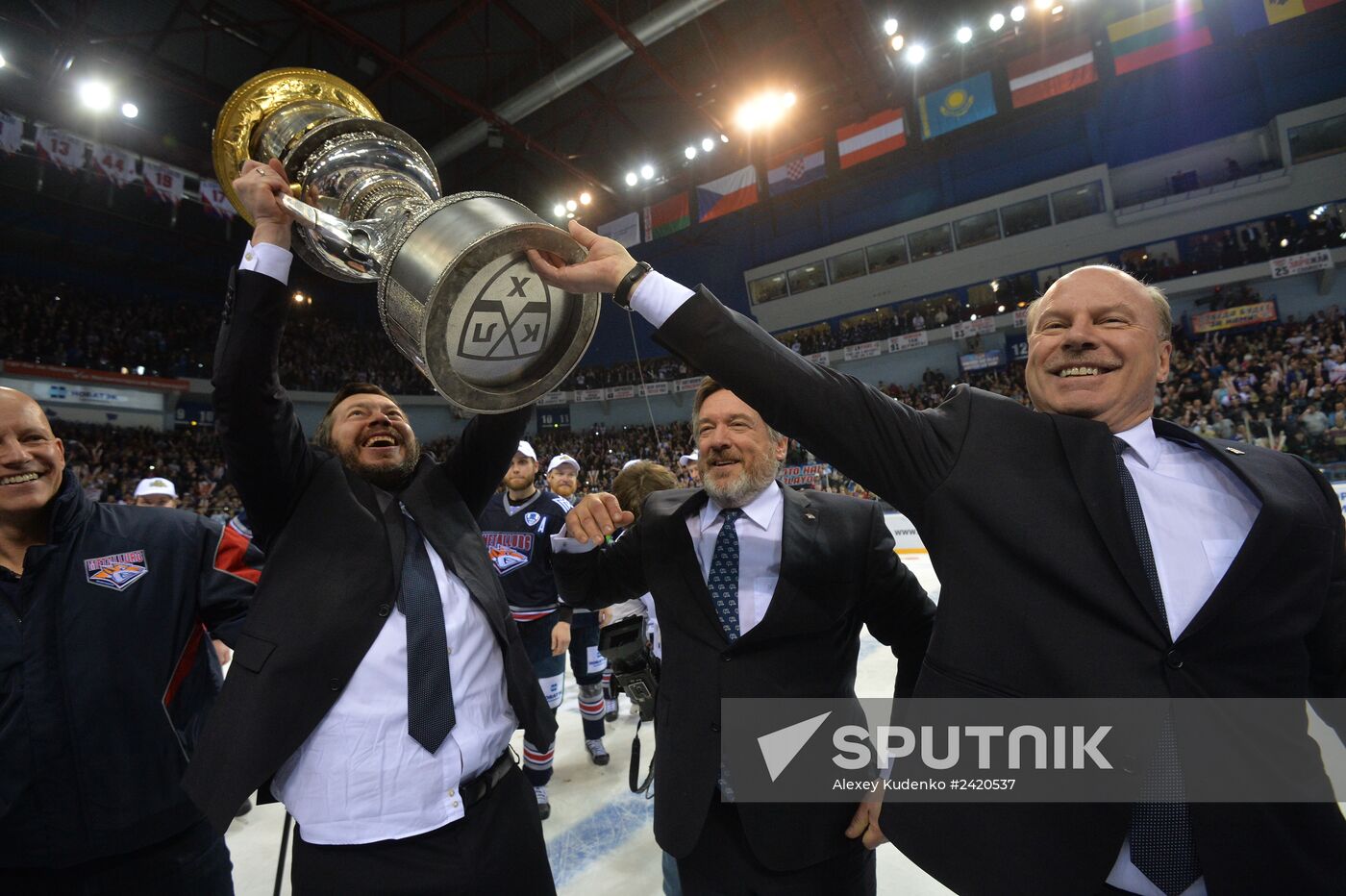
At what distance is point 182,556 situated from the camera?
67.0 inches

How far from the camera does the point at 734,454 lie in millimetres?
1813

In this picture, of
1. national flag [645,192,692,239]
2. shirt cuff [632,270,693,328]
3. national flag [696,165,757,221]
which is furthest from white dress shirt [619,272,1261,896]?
national flag [645,192,692,239]

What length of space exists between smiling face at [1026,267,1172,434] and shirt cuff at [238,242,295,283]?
1592 mm

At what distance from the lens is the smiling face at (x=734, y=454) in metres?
1.81

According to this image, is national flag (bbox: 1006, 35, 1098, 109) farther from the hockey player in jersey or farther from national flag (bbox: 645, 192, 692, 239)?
the hockey player in jersey

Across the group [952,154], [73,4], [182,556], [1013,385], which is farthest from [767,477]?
[952,154]

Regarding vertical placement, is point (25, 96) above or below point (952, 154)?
above

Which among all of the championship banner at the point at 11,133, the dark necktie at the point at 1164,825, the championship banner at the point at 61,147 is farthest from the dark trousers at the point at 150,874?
the championship banner at the point at 61,147

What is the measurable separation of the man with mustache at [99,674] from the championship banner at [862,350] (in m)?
21.0

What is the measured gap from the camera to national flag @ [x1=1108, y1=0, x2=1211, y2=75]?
1711 cm

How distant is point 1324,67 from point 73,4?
2850 centimetres

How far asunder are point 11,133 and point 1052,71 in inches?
1037

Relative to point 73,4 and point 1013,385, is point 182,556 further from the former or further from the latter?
point 1013,385

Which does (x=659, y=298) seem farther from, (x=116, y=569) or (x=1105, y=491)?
(x=116, y=569)
